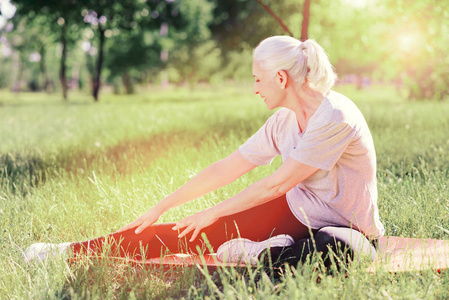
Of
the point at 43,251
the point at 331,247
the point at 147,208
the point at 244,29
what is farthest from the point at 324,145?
the point at 244,29

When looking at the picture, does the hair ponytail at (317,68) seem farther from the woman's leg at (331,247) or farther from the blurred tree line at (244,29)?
the blurred tree line at (244,29)

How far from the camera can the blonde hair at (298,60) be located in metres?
2.46

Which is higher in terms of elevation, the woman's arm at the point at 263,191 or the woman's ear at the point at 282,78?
the woman's ear at the point at 282,78

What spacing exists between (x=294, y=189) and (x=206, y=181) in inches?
23.2

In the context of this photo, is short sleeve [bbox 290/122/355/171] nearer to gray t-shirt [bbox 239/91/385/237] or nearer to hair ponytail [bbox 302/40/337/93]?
gray t-shirt [bbox 239/91/385/237]

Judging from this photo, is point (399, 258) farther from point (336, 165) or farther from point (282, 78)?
point (282, 78)

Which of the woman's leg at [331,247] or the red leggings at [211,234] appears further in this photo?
the red leggings at [211,234]

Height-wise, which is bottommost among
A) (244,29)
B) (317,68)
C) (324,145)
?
(324,145)

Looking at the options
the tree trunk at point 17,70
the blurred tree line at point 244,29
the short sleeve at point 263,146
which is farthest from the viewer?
the tree trunk at point 17,70

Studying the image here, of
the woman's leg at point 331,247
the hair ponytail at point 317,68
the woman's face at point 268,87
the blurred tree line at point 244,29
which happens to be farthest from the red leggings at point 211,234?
the blurred tree line at point 244,29

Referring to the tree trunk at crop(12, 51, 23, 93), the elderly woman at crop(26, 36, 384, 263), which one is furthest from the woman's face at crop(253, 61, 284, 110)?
the tree trunk at crop(12, 51, 23, 93)

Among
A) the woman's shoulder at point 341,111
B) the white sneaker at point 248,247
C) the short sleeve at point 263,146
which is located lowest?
the white sneaker at point 248,247

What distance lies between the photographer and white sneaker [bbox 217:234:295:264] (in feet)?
8.45

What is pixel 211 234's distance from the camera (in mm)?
2900
